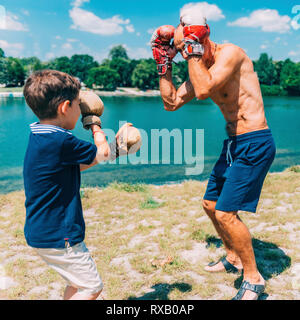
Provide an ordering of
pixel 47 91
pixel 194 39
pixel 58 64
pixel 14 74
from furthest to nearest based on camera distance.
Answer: pixel 58 64 < pixel 14 74 < pixel 194 39 < pixel 47 91

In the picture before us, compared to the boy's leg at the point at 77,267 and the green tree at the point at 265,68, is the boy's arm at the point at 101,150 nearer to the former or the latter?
the boy's leg at the point at 77,267

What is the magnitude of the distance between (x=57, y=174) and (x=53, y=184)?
0.07m

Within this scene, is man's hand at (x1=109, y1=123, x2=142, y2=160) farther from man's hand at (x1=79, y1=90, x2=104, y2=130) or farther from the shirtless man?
the shirtless man

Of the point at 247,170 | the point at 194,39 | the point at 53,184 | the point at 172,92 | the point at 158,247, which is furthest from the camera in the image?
the point at 158,247

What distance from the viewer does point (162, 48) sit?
11.0 feet

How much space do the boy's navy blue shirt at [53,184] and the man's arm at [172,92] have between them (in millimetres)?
1500

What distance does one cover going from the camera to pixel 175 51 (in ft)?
11.0

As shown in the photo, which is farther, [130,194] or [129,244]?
[130,194]

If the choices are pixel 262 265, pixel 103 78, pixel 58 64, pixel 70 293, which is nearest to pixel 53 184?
pixel 70 293

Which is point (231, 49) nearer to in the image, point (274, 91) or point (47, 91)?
point (47, 91)
